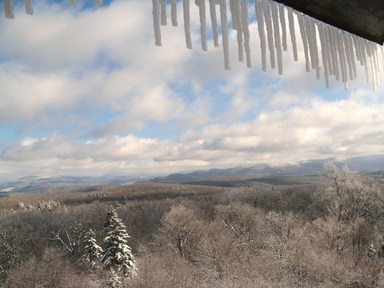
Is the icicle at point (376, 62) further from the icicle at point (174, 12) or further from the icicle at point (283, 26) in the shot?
the icicle at point (174, 12)

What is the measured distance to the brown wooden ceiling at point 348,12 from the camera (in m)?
1.15

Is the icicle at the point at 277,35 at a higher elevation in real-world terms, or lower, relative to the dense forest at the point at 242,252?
higher

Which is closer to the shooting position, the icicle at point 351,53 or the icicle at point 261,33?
the icicle at point 261,33

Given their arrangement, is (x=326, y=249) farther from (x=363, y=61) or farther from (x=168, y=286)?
(x=363, y=61)

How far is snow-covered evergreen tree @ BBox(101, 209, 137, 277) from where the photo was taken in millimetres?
34656

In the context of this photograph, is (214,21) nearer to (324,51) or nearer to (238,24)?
(238,24)

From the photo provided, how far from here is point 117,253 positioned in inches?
1379

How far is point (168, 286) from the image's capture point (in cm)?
2773

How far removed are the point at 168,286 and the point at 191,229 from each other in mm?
15394

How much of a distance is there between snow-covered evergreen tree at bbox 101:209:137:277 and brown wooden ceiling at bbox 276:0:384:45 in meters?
35.9

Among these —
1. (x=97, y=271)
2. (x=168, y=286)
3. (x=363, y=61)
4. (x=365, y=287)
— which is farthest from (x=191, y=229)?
(x=363, y=61)

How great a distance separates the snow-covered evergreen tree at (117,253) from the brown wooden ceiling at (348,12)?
35.9m

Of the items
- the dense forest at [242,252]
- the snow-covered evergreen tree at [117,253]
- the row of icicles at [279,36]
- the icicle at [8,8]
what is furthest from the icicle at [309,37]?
the snow-covered evergreen tree at [117,253]

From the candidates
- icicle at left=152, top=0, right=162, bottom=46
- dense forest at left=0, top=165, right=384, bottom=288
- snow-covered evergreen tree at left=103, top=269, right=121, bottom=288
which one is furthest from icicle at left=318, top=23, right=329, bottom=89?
snow-covered evergreen tree at left=103, top=269, right=121, bottom=288
